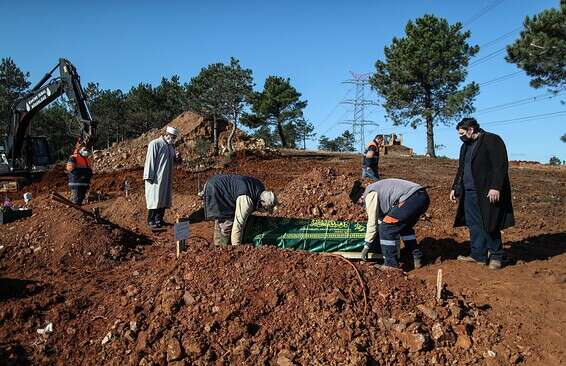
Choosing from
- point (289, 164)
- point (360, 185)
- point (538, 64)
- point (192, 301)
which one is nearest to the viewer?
point (192, 301)

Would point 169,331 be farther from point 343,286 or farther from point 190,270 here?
point 343,286

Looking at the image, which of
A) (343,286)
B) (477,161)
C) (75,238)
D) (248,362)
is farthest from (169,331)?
(477,161)

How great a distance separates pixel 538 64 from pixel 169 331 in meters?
22.3

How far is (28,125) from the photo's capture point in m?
16.1

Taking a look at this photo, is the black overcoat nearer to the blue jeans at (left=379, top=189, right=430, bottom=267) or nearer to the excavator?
the blue jeans at (left=379, top=189, right=430, bottom=267)

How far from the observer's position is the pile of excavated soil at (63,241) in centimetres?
613

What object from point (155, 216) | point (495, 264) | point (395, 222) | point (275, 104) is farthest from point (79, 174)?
point (275, 104)

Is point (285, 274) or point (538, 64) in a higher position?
point (538, 64)

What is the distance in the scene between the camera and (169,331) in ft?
12.5

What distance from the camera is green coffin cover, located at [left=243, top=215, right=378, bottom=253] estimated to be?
19.6 feet

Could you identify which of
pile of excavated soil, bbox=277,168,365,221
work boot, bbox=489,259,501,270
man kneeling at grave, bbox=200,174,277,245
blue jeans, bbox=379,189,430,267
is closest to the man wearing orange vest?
pile of excavated soil, bbox=277,168,365,221

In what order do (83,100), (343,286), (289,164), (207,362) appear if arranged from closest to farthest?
(207,362) → (343,286) → (83,100) → (289,164)

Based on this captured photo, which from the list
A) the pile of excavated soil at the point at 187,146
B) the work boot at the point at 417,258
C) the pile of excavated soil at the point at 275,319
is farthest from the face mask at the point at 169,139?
the pile of excavated soil at the point at 187,146

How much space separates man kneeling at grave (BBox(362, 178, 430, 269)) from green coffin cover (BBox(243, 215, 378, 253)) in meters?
0.43
